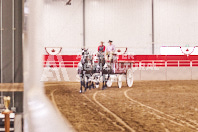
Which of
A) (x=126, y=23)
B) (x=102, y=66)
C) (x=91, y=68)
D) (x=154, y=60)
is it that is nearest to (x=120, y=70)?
(x=102, y=66)

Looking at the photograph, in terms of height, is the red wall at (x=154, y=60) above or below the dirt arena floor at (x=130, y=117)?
above

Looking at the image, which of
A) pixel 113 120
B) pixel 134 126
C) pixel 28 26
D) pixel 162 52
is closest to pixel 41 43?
pixel 28 26

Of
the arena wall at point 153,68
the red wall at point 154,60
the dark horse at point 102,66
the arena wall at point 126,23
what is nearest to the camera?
the dark horse at point 102,66

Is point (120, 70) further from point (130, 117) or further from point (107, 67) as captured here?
point (130, 117)

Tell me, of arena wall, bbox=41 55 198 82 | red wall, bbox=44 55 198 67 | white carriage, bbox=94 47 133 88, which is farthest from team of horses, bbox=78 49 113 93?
red wall, bbox=44 55 198 67

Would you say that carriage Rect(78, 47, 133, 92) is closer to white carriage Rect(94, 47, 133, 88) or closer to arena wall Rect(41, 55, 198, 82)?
white carriage Rect(94, 47, 133, 88)

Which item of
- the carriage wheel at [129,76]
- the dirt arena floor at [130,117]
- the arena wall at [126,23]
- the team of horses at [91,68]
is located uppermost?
the arena wall at [126,23]

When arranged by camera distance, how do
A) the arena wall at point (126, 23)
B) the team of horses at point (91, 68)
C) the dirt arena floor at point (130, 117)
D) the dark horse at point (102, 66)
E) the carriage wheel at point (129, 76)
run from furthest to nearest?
1. the arena wall at point (126, 23)
2. the carriage wheel at point (129, 76)
3. the dark horse at point (102, 66)
4. the team of horses at point (91, 68)
5. the dirt arena floor at point (130, 117)

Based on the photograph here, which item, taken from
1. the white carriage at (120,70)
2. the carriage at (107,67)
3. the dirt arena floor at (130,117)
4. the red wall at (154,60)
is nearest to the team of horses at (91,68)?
the carriage at (107,67)

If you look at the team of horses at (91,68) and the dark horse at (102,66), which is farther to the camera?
the dark horse at (102,66)

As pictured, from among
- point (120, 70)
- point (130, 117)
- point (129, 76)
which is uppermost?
point (120, 70)

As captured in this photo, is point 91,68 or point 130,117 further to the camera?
point 91,68

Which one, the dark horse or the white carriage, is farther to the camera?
the white carriage

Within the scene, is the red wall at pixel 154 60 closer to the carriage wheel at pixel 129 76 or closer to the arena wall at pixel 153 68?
the arena wall at pixel 153 68
